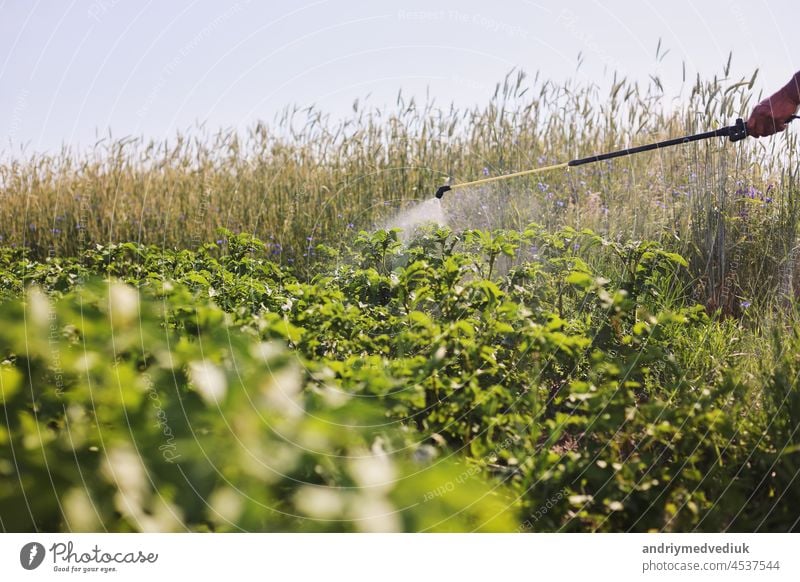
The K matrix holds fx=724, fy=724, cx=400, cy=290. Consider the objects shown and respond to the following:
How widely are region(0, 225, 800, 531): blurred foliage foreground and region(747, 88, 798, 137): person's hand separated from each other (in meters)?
1.22

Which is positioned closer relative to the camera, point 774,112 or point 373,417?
point 373,417

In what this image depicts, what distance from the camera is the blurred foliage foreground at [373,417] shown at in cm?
138

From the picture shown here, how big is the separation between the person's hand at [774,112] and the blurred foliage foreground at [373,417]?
1.22 metres

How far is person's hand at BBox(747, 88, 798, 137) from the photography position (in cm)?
396

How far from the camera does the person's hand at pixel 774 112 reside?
3.96 meters

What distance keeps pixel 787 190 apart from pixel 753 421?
2.70 m

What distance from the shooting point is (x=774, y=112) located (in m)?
3.98

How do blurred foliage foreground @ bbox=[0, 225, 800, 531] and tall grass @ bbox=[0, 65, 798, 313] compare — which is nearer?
blurred foliage foreground @ bbox=[0, 225, 800, 531]

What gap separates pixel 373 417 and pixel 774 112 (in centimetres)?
347

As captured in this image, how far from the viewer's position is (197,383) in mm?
1516

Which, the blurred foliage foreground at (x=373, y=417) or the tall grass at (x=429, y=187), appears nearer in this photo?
the blurred foliage foreground at (x=373, y=417)

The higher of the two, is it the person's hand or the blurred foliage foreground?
the person's hand

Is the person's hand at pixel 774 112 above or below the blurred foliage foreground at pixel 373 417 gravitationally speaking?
above
